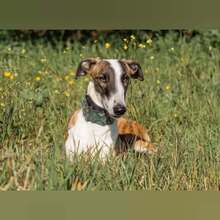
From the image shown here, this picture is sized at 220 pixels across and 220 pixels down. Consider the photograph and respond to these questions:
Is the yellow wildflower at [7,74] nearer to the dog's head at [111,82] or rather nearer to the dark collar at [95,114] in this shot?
the dog's head at [111,82]

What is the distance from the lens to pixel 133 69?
449cm

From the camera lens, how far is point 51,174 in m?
3.95

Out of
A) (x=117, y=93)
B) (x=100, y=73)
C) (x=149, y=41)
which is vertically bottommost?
(x=117, y=93)

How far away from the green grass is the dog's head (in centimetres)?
11

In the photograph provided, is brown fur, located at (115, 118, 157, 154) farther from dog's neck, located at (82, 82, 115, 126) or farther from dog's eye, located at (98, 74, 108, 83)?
dog's eye, located at (98, 74, 108, 83)

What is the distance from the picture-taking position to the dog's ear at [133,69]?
4.42m

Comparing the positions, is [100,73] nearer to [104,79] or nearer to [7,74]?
[104,79]

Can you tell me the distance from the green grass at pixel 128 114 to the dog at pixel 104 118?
79 mm

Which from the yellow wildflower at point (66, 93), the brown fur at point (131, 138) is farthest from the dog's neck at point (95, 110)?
the yellow wildflower at point (66, 93)

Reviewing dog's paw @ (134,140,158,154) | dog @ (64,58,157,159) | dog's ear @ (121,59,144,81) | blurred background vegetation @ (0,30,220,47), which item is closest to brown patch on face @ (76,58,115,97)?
dog @ (64,58,157,159)

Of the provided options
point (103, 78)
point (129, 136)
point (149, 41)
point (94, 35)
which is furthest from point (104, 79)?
point (94, 35)

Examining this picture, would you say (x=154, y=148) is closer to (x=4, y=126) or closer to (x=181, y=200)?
(x=181, y=200)

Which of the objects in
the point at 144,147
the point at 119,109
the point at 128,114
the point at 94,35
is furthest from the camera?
the point at 94,35

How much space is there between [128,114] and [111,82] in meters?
0.30
